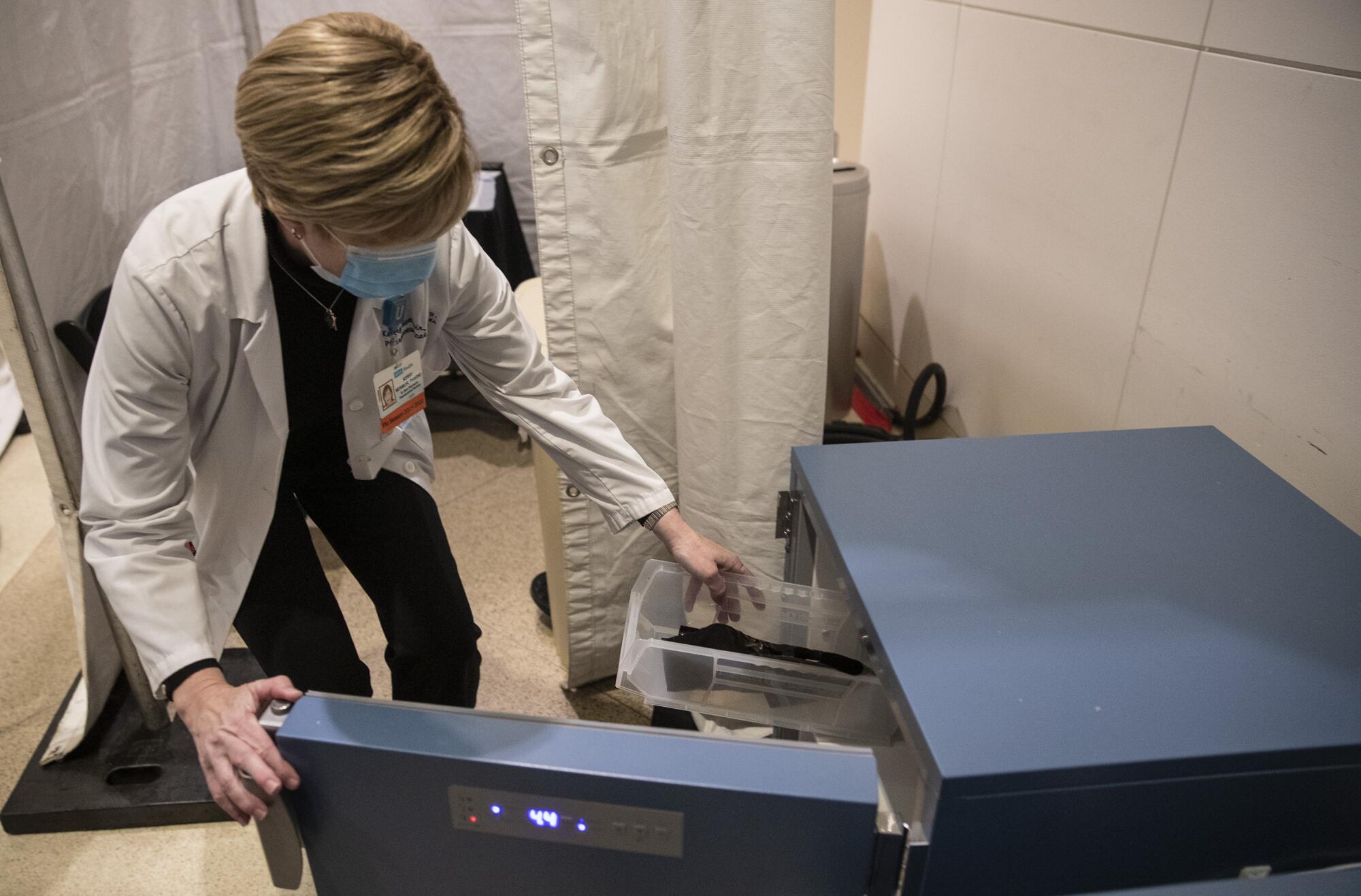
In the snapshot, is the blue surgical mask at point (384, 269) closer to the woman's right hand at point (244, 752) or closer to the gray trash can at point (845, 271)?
the woman's right hand at point (244, 752)

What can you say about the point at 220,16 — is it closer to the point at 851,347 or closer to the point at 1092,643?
the point at 851,347

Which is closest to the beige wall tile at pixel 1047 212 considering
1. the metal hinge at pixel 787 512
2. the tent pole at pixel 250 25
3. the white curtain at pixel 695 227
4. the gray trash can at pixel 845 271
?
the gray trash can at pixel 845 271

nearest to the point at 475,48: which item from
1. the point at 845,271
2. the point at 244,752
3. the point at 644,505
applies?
the point at 845,271

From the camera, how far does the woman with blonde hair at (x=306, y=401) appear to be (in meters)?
0.78

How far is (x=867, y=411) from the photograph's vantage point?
257cm

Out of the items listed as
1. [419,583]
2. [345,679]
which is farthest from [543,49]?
[345,679]

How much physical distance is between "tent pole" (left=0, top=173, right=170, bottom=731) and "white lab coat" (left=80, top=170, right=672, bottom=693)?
0.40 m

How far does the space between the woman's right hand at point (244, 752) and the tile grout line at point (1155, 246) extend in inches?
46.5

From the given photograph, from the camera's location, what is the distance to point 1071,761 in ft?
2.17

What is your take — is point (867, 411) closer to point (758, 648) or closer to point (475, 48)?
point (475, 48)

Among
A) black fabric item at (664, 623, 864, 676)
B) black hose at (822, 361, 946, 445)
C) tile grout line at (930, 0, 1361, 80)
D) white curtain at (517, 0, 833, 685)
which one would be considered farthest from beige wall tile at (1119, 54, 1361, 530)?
black hose at (822, 361, 946, 445)

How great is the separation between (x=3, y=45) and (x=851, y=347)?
5.60 ft

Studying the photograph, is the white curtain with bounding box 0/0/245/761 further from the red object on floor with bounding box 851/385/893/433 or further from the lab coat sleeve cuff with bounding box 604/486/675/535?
the red object on floor with bounding box 851/385/893/433

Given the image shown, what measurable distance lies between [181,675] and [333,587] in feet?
4.12
